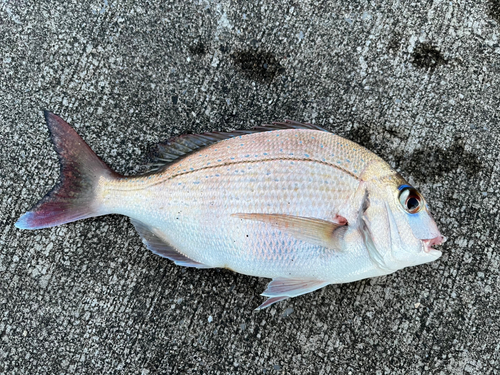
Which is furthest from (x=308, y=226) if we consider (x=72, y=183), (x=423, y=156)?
(x=72, y=183)

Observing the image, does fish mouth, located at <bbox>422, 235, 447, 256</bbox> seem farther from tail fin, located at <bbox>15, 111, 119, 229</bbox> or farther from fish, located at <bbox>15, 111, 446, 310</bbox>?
tail fin, located at <bbox>15, 111, 119, 229</bbox>

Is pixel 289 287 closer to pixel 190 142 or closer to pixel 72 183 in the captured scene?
pixel 190 142

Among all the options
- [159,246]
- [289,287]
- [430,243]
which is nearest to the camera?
[430,243]

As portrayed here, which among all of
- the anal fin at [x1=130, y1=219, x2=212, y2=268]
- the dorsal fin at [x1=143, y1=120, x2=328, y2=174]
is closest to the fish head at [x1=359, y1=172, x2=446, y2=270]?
the dorsal fin at [x1=143, y1=120, x2=328, y2=174]

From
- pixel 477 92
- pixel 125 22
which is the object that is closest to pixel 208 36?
pixel 125 22

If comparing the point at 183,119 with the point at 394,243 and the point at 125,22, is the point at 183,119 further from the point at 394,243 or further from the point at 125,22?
the point at 394,243

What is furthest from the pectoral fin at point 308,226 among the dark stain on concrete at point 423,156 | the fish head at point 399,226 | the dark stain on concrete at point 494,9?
the dark stain on concrete at point 494,9
